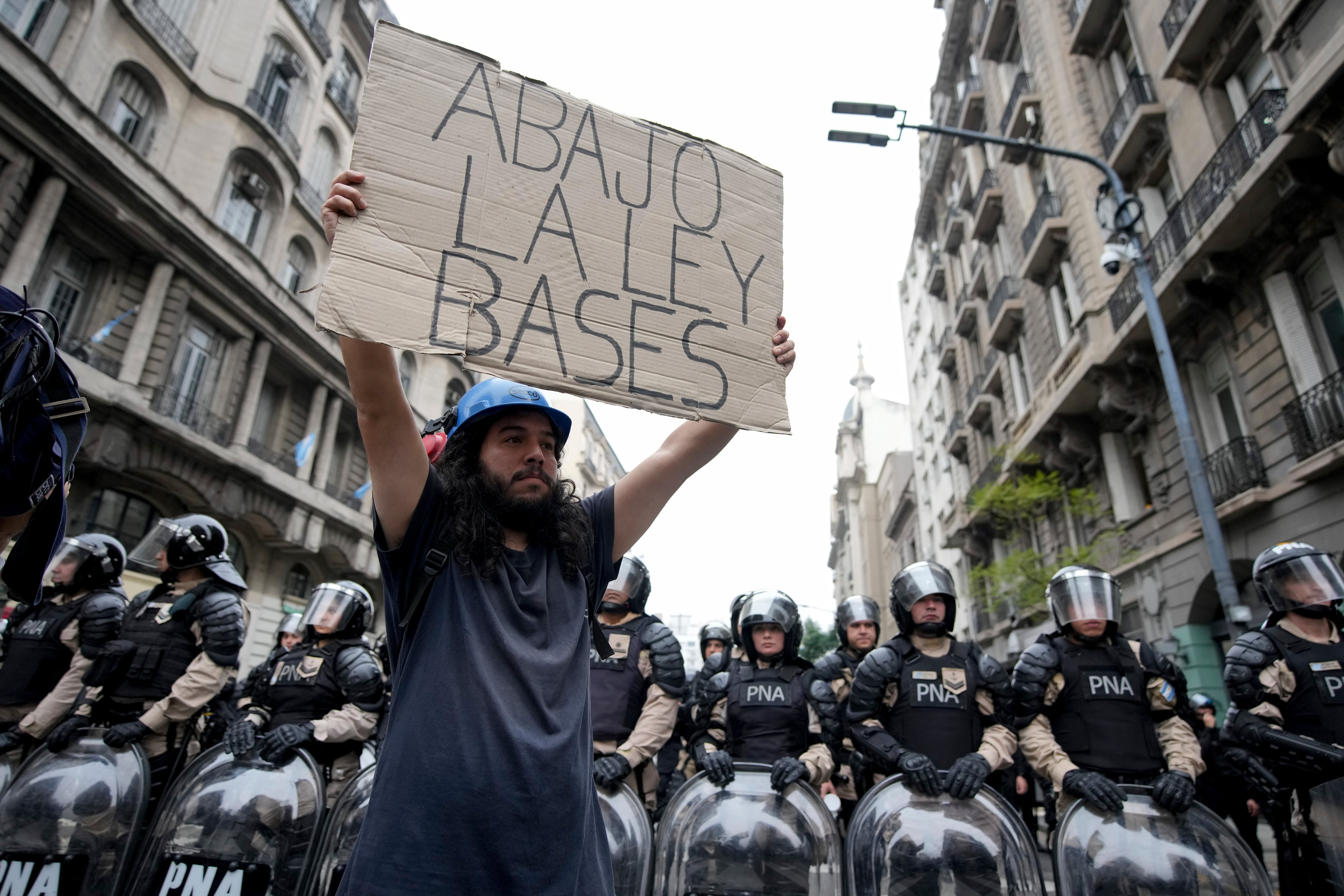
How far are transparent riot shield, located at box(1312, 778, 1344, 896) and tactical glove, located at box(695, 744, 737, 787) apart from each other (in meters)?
2.48

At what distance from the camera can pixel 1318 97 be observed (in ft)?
28.9

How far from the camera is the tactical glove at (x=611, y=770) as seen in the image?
411cm

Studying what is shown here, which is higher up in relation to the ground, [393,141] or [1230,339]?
[1230,339]

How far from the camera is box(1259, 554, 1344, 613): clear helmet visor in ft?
15.3

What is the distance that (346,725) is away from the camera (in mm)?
4871

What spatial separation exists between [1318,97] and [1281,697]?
7.83 m

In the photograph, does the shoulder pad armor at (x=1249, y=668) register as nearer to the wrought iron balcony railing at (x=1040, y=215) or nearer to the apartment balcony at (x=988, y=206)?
the wrought iron balcony railing at (x=1040, y=215)

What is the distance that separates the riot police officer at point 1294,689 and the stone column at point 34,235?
1579cm

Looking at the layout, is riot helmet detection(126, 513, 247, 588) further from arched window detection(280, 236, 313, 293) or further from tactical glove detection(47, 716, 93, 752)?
arched window detection(280, 236, 313, 293)

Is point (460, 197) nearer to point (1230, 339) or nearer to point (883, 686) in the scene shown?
point (883, 686)

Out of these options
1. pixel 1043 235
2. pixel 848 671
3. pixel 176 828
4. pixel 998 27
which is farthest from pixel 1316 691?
pixel 998 27

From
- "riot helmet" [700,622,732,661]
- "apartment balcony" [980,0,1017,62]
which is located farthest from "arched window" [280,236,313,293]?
"apartment balcony" [980,0,1017,62]

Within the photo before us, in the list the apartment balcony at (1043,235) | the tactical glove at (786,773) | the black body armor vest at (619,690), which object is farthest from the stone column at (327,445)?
the tactical glove at (786,773)

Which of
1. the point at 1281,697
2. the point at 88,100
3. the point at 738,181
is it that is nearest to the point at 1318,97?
the point at 1281,697
